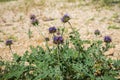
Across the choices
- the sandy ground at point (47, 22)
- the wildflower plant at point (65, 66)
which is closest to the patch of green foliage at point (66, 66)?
the wildflower plant at point (65, 66)

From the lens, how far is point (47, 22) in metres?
8.82

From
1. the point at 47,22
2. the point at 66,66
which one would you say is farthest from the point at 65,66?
the point at 47,22

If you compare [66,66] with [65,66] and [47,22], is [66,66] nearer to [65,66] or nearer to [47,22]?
[65,66]

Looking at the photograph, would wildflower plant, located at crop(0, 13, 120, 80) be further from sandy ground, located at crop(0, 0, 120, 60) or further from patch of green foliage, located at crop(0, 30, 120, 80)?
sandy ground, located at crop(0, 0, 120, 60)

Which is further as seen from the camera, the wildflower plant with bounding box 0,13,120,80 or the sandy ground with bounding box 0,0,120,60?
the sandy ground with bounding box 0,0,120,60

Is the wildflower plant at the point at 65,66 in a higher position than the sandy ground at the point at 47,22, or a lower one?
higher

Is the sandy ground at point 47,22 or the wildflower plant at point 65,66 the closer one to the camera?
the wildflower plant at point 65,66

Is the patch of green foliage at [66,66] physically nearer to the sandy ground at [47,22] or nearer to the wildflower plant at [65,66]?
the wildflower plant at [65,66]

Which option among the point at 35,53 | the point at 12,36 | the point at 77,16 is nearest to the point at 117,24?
Result: the point at 77,16

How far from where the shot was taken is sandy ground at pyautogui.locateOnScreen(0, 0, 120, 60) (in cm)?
673

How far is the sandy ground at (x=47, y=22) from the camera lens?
6.73 m

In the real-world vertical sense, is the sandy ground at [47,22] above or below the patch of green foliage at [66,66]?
below

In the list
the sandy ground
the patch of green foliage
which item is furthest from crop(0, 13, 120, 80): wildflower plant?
the sandy ground

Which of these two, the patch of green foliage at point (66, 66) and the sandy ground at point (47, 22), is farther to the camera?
the sandy ground at point (47, 22)
